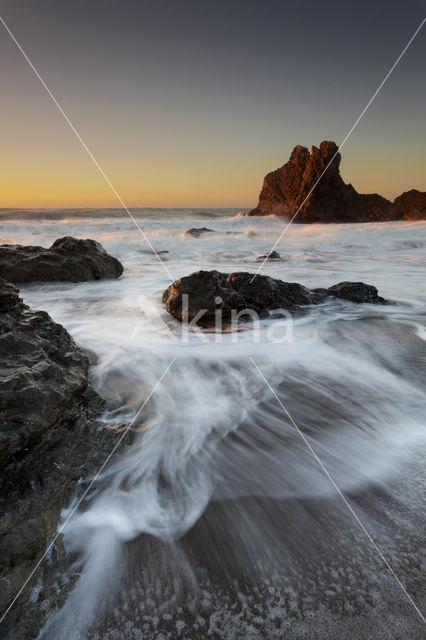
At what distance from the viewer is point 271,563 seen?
4.91ft

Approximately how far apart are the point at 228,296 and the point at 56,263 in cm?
442

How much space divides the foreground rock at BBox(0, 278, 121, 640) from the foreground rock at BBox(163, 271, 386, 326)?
2432 millimetres

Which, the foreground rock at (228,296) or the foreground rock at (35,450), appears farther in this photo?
the foreground rock at (228,296)

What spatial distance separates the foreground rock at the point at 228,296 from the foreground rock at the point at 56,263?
2.81 metres

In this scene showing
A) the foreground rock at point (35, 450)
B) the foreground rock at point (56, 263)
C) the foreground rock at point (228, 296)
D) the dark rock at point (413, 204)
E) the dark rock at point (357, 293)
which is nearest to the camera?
the foreground rock at point (35, 450)

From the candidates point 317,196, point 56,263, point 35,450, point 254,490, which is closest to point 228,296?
point 254,490

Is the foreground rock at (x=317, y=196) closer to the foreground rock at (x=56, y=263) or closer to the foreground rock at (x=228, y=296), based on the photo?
the foreground rock at (x=56, y=263)

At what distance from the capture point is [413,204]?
1540 inches

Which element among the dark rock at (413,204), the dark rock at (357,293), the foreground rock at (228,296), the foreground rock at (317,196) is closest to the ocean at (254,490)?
the foreground rock at (228,296)

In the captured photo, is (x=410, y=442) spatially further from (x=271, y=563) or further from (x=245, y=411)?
(x=271, y=563)

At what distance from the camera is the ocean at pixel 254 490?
1307 mm

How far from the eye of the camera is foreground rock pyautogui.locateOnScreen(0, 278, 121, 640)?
4.23 ft

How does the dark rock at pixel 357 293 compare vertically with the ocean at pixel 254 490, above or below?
above

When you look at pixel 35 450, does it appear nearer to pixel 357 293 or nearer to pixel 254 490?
pixel 254 490
